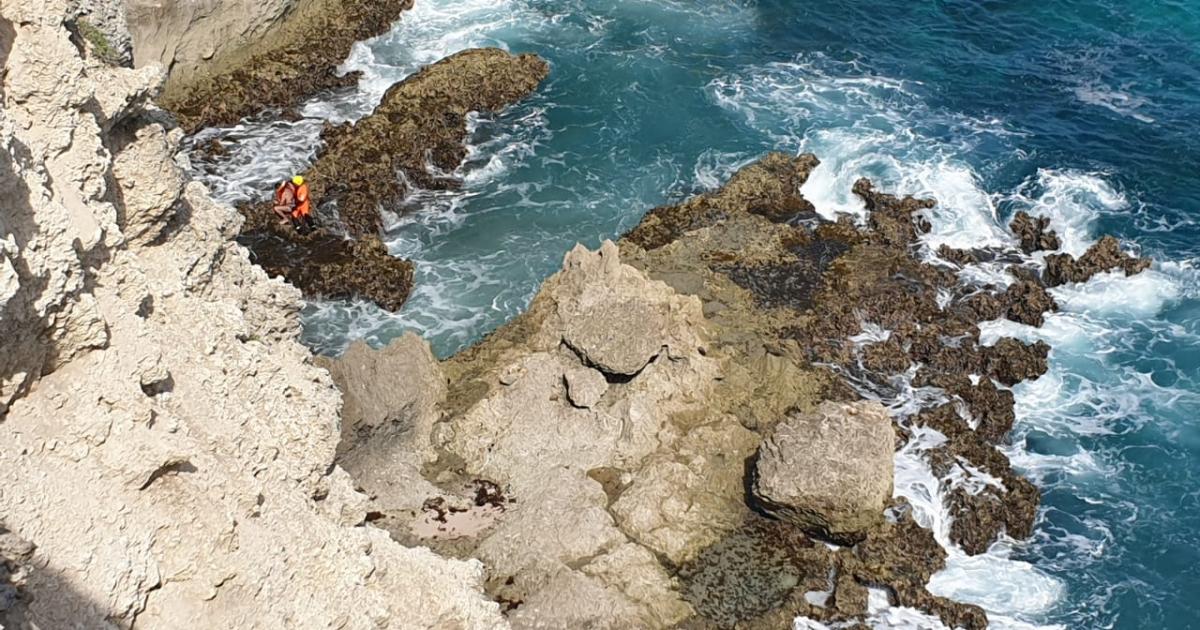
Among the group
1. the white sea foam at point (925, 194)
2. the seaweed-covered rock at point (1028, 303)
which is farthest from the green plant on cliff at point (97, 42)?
the seaweed-covered rock at point (1028, 303)

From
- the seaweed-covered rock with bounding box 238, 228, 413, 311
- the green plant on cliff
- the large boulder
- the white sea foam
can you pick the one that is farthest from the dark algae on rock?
the green plant on cliff

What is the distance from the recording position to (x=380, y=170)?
3422cm

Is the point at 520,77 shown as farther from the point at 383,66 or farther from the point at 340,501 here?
the point at 340,501

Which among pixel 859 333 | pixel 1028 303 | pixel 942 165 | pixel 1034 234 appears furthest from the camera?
pixel 942 165

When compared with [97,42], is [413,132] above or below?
below

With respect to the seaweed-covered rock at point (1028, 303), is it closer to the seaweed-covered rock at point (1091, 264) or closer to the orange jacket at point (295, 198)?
the seaweed-covered rock at point (1091, 264)

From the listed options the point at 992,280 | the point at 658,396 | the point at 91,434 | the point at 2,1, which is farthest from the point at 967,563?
the point at 2,1

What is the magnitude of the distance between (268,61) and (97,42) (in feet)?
79.2

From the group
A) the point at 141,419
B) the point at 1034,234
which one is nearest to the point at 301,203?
the point at 141,419

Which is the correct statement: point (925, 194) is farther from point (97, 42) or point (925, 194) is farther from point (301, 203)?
point (97, 42)

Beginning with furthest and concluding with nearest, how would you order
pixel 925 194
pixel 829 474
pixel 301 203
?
pixel 925 194, pixel 301 203, pixel 829 474

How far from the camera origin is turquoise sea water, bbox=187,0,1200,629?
81.8ft

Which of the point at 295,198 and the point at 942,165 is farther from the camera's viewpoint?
the point at 942,165

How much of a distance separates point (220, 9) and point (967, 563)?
31579 mm
